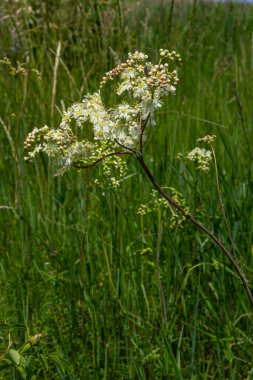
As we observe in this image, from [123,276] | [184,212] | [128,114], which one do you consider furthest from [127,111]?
[123,276]

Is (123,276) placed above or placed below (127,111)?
below

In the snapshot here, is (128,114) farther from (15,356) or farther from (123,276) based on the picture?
(123,276)

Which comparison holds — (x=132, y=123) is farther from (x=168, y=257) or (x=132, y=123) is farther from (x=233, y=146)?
(x=233, y=146)

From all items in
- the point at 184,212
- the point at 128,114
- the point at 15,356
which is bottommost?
the point at 15,356

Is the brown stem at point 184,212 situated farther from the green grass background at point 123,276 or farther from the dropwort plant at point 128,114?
the green grass background at point 123,276

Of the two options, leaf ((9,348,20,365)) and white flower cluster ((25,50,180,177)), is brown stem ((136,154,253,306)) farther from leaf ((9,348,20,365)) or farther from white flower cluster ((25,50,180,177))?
leaf ((9,348,20,365))

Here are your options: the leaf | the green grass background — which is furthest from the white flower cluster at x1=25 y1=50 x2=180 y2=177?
the green grass background

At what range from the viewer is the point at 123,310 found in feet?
6.10

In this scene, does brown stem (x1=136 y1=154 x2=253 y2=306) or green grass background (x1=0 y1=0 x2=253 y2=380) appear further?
green grass background (x1=0 y1=0 x2=253 y2=380)

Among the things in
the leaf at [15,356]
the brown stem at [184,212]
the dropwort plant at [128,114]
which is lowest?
the leaf at [15,356]

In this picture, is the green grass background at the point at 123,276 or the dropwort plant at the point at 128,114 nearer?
the dropwort plant at the point at 128,114

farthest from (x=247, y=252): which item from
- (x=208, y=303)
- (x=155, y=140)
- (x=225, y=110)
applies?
(x=225, y=110)

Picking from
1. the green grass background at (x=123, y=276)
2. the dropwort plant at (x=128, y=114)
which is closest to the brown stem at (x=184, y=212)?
the dropwort plant at (x=128, y=114)

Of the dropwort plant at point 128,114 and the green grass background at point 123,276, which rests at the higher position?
the dropwort plant at point 128,114
